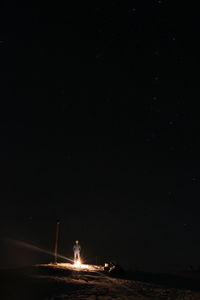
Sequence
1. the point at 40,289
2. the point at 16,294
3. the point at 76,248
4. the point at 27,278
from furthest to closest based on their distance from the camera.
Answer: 1. the point at 76,248
2. the point at 27,278
3. the point at 40,289
4. the point at 16,294

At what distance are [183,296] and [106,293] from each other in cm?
353

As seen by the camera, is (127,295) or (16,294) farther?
(127,295)

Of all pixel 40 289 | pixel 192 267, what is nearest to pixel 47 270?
pixel 40 289

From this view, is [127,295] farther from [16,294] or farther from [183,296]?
[16,294]

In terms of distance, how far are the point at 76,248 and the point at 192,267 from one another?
1276 centimetres

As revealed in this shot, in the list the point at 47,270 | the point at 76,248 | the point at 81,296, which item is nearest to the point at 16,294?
the point at 81,296

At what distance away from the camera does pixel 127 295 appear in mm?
12211

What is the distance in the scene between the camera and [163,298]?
40.7 feet

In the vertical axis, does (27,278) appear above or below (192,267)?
above

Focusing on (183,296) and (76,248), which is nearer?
(183,296)

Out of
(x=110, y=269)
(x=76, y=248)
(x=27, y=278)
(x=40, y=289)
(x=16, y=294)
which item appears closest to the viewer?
(x=16, y=294)

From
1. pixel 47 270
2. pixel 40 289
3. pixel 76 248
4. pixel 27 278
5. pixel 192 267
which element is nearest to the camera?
pixel 40 289

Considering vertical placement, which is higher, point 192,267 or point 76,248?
point 76,248

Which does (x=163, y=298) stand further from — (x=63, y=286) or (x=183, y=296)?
(x=63, y=286)
